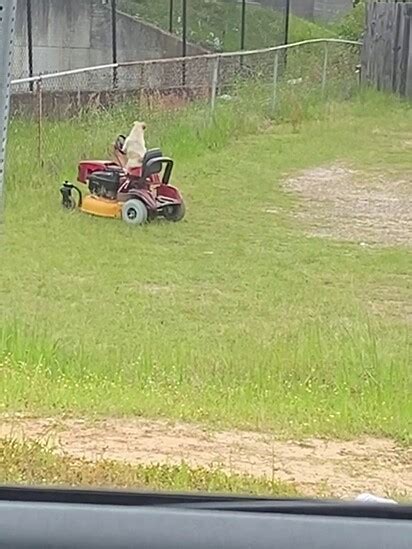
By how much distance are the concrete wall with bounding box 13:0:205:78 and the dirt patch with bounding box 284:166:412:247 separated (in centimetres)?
722

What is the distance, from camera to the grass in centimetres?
362

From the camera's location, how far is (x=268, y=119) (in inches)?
730

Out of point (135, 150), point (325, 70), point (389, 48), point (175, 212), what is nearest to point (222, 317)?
point (175, 212)

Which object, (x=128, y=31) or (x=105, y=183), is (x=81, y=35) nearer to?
(x=128, y=31)

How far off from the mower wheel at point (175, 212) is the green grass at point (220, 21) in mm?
12231

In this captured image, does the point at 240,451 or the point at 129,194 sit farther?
the point at 129,194

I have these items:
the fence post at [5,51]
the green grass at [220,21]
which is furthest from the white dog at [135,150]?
the green grass at [220,21]

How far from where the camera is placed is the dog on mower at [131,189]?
35.4ft

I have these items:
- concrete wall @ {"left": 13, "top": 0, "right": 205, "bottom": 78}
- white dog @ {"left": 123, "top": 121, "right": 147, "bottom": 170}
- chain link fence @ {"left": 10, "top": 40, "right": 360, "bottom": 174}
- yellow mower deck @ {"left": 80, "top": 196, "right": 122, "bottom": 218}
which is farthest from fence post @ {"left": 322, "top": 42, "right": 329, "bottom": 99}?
yellow mower deck @ {"left": 80, "top": 196, "right": 122, "bottom": 218}

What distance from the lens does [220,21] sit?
24.1m

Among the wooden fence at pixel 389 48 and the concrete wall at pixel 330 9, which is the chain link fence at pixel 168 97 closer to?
the wooden fence at pixel 389 48

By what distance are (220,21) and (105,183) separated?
13818 millimetres

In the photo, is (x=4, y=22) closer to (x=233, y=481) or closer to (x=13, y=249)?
(x=233, y=481)

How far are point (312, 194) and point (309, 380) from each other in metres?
7.56
